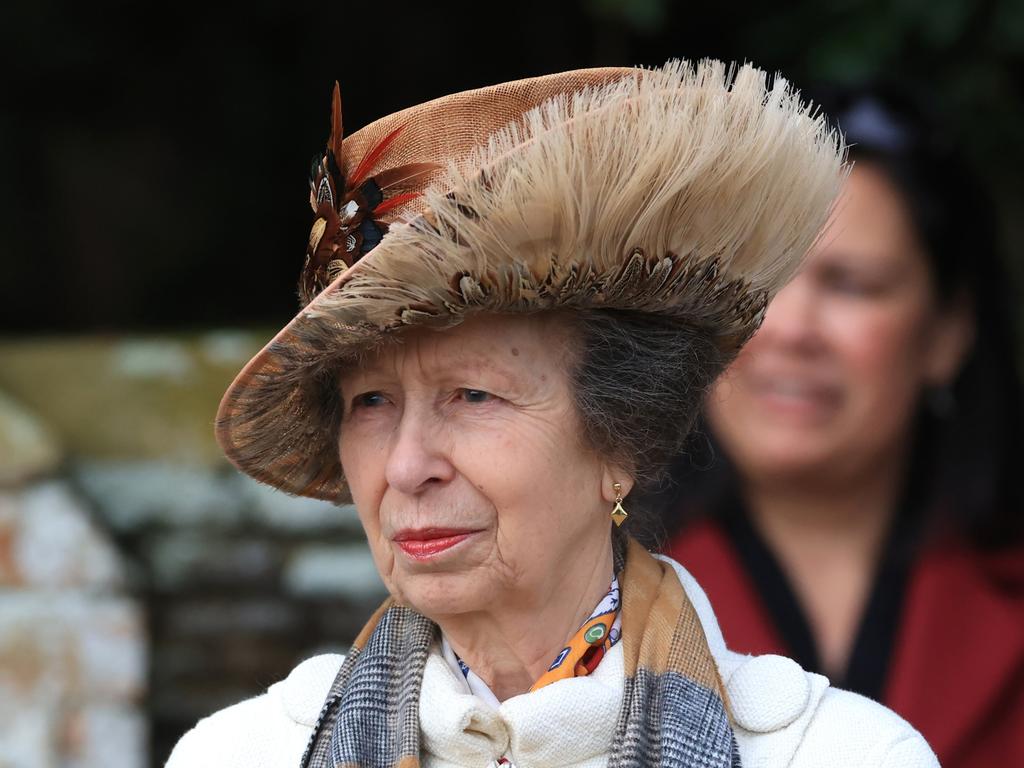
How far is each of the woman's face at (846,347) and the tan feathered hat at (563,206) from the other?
134 centimetres

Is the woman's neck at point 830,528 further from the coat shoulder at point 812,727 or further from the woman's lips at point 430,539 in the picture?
the woman's lips at point 430,539

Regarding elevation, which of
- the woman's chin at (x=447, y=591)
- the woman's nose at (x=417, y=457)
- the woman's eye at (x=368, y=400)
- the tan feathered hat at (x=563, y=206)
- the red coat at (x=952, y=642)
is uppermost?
the tan feathered hat at (x=563, y=206)

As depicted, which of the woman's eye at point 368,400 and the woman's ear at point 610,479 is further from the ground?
the woman's eye at point 368,400

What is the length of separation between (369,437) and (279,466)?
0.28 meters

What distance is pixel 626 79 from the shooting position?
1.86m

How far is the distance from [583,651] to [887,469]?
1744 millimetres

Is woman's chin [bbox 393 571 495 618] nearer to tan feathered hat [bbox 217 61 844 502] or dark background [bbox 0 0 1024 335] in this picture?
tan feathered hat [bbox 217 61 844 502]

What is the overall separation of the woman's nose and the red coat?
1596 mm

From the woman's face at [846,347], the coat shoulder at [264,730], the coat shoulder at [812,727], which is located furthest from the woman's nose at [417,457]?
the woman's face at [846,347]

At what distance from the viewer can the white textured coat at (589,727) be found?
6.41 feet

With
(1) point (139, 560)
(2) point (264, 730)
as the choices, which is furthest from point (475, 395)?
(1) point (139, 560)

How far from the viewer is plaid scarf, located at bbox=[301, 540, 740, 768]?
192 cm

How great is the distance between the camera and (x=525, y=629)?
208 cm

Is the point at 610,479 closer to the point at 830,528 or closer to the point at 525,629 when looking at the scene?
the point at 525,629
